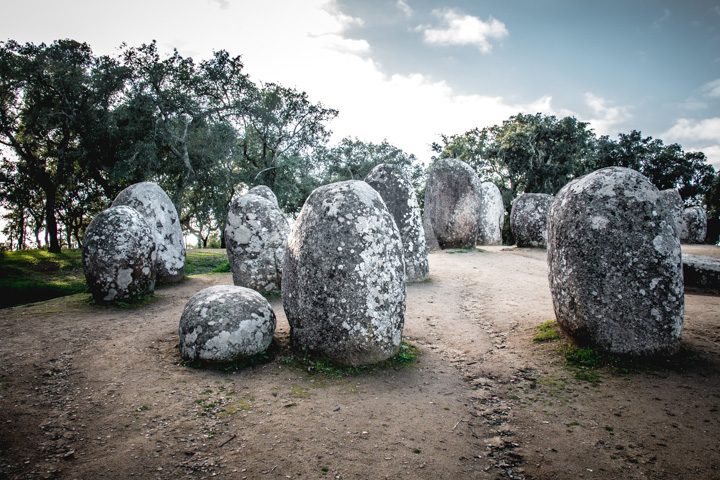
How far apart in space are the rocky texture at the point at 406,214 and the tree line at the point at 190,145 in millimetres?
14768

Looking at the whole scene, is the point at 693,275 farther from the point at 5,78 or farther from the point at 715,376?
the point at 5,78

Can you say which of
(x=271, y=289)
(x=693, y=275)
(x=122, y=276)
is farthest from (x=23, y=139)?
(x=693, y=275)

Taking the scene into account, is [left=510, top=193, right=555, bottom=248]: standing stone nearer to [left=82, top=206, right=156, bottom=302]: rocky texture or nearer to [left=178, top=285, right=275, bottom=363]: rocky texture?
[left=178, top=285, right=275, bottom=363]: rocky texture

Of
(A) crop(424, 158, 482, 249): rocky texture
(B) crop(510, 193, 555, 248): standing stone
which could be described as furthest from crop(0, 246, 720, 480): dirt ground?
(B) crop(510, 193, 555, 248): standing stone

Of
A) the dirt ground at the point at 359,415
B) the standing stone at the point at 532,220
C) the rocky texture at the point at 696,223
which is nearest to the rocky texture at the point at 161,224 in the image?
the dirt ground at the point at 359,415

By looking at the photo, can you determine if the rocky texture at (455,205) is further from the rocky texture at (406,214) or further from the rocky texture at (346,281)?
the rocky texture at (346,281)

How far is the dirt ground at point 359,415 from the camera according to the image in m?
2.77

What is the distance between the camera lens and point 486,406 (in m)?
3.70

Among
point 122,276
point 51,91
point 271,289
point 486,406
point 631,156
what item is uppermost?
point 51,91

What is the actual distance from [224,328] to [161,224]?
297 inches

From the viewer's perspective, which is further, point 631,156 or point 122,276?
point 631,156

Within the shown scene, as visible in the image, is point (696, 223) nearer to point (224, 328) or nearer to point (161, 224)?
point (224, 328)

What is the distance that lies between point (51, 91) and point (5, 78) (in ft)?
5.88

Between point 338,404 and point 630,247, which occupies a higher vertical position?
point 630,247
